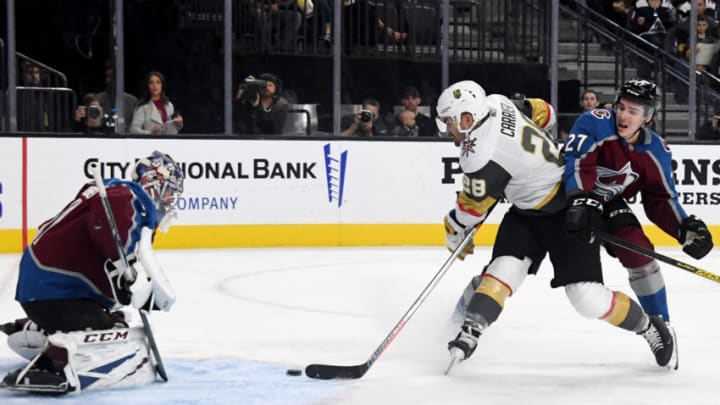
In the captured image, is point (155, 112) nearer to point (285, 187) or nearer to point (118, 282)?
point (285, 187)

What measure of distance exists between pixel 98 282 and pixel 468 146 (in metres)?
1.28

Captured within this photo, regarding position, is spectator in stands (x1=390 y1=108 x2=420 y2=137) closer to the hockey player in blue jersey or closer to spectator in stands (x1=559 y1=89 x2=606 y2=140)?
spectator in stands (x1=559 y1=89 x2=606 y2=140)

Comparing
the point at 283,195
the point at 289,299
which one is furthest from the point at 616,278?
the point at 283,195

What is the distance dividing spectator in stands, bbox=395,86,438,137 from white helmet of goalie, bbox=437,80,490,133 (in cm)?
477

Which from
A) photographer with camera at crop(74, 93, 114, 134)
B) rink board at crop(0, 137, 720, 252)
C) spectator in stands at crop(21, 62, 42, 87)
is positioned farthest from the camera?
spectator in stands at crop(21, 62, 42, 87)

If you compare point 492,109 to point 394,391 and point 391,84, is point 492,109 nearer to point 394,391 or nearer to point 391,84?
point 394,391

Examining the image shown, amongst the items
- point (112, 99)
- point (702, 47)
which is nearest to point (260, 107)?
point (112, 99)

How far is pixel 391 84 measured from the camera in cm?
922

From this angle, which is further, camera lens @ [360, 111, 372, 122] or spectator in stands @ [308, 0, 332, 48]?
spectator in stands @ [308, 0, 332, 48]

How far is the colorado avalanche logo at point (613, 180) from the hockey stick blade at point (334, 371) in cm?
111

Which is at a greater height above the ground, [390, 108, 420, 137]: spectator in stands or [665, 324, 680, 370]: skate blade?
[390, 108, 420, 137]: spectator in stands

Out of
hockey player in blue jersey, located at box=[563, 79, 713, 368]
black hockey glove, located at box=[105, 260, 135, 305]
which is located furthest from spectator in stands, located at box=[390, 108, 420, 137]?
black hockey glove, located at box=[105, 260, 135, 305]

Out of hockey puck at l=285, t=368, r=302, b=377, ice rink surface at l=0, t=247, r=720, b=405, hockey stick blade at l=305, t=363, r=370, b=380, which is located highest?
hockey stick blade at l=305, t=363, r=370, b=380

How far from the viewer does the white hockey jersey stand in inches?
159
